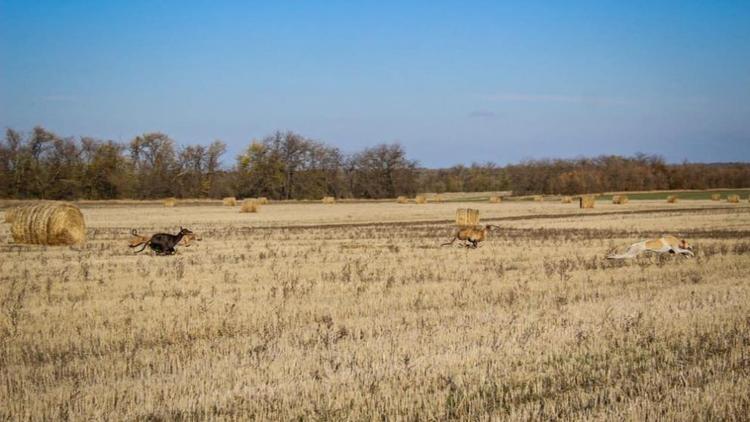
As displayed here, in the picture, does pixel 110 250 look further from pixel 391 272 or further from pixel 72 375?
pixel 72 375

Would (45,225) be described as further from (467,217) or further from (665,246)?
(467,217)

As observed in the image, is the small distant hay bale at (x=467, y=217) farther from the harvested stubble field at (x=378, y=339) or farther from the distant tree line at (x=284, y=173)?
the distant tree line at (x=284, y=173)

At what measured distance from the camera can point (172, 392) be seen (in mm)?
5676

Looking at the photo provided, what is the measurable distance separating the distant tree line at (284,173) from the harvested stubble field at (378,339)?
6367 cm

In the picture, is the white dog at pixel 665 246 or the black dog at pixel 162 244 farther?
the black dog at pixel 162 244

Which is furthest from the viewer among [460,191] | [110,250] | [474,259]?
[460,191]

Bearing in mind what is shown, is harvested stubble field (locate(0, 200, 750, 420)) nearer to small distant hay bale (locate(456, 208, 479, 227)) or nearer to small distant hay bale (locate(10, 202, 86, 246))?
small distant hay bale (locate(10, 202, 86, 246))

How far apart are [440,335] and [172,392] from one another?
316 centimetres

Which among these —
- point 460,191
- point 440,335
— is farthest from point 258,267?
point 460,191

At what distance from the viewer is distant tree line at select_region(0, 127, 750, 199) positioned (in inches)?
2936

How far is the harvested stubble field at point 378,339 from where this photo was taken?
17.8 feet

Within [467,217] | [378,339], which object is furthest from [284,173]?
[378,339]

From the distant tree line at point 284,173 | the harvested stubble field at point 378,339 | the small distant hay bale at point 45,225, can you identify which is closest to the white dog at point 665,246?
the harvested stubble field at point 378,339

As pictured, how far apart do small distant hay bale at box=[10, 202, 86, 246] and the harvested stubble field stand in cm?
564
